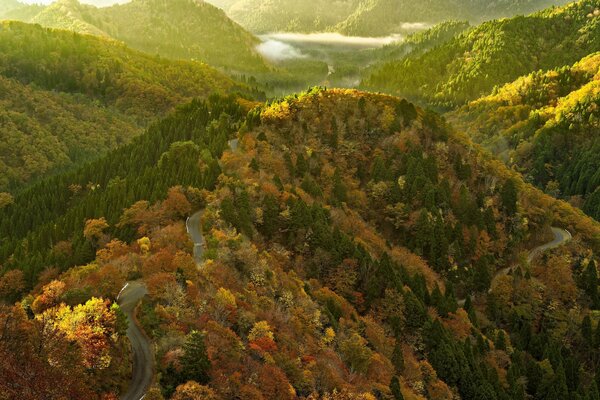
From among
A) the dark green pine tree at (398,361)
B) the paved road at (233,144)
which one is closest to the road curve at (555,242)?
the dark green pine tree at (398,361)

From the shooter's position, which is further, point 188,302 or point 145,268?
point 145,268

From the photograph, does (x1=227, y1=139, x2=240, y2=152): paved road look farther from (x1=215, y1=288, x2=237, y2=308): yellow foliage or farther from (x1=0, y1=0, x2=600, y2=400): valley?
(x1=215, y1=288, x2=237, y2=308): yellow foliage

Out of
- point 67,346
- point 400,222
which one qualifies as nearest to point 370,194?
point 400,222

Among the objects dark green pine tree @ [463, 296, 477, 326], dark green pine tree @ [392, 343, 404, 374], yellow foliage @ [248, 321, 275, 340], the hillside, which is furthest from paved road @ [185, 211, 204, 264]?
dark green pine tree @ [463, 296, 477, 326]

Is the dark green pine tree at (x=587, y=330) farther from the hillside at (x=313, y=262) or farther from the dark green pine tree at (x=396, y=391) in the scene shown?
the dark green pine tree at (x=396, y=391)

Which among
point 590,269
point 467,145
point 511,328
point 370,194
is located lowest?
point 511,328

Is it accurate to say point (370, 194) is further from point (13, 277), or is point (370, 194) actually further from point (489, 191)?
point (13, 277)
